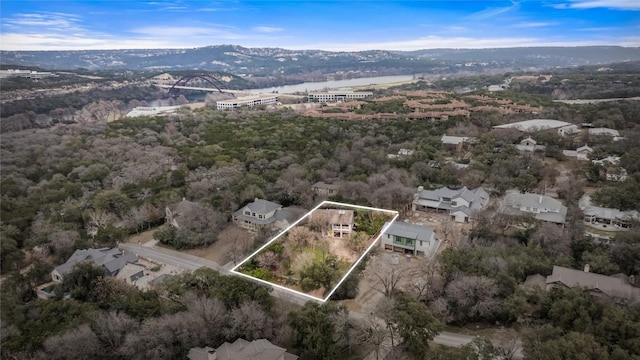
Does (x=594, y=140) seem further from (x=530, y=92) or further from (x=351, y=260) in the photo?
(x=351, y=260)

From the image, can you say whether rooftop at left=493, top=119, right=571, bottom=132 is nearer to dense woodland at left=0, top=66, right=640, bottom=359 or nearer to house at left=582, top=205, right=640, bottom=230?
dense woodland at left=0, top=66, right=640, bottom=359

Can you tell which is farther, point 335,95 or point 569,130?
point 335,95

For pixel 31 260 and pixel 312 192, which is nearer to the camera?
pixel 31 260

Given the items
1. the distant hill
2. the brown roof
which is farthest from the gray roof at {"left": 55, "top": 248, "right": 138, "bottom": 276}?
the distant hill

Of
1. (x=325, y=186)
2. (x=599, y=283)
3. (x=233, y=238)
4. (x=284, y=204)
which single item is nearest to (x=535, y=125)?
(x=325, y=186)

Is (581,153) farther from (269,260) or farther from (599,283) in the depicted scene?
(269,260)

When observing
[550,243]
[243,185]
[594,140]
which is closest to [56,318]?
[243,185]

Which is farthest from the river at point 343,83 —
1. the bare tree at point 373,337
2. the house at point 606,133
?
the bare tree at point 373,337
